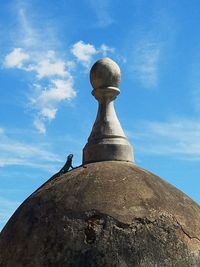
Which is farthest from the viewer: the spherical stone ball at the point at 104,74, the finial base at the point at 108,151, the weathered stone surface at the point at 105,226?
the spherical stone ball at the point at 104,74

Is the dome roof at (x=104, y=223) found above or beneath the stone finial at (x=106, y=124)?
beneath

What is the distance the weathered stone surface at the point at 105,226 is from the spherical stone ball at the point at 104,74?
122 centimetres

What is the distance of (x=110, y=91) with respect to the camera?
22.7ft

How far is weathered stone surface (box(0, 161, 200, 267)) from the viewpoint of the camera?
5.42 m

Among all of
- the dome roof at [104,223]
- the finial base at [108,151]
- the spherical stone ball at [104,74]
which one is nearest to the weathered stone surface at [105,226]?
the dome roof at [104,223]

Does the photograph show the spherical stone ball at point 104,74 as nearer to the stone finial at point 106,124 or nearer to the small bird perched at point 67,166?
the stone finial at point 106,124

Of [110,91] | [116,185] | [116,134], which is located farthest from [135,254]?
[110,91]

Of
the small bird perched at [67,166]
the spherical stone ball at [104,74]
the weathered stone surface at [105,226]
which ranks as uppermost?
the spherical stone ball at [104,74]

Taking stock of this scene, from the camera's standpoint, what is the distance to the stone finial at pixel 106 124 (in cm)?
662

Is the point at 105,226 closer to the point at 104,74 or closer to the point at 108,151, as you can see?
the point at 108,151

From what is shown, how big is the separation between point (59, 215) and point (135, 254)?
0.81 metres

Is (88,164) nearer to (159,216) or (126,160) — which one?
(126,160)

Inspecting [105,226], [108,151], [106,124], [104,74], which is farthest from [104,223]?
[104,74]

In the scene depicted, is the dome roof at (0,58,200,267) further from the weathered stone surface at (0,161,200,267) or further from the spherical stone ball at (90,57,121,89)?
the spherical stone ball at (90,57,121,89)
